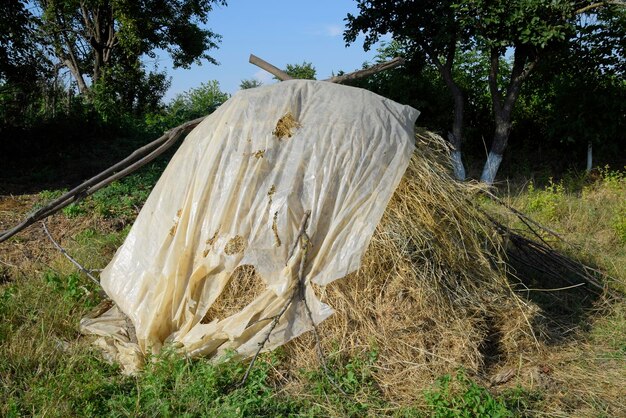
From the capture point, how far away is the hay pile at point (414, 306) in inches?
141

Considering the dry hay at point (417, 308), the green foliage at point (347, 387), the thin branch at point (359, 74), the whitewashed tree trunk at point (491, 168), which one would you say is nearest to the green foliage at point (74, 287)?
the dry hay at point (417, 308)

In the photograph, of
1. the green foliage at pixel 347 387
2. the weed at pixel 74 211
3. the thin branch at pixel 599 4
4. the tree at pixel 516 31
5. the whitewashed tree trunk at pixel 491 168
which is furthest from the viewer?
the whitewashed tree trunk at pixel 491 168

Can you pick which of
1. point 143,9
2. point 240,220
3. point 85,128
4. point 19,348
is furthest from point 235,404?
point 143,9

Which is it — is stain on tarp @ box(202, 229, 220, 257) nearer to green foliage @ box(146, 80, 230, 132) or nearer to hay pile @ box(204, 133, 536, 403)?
hay pile @ box(204, 133, 536, 403)

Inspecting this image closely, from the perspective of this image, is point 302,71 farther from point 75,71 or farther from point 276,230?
point 276,230

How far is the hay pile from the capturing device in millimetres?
3578

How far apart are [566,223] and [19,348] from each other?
624 cm

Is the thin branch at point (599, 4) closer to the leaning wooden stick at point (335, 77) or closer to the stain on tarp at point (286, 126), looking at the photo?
the leaning wooden stick at point (335, 77)

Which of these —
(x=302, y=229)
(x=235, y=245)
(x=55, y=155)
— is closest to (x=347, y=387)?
(x=302, y=229)

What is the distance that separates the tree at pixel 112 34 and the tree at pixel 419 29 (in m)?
5.68

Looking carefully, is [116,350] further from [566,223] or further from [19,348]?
[566,223]

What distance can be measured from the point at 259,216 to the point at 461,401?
61.0 inches

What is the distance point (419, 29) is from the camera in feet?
34.3

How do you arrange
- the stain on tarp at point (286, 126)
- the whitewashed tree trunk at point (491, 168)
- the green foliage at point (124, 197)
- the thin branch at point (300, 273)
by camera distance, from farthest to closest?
1. the whitewashed tree trunk at point (491, 168)
2. the green foliage at point (124, 197)
3. the stain on tarp at point (286, 126)
4. the thin branch at point (300, 273)
